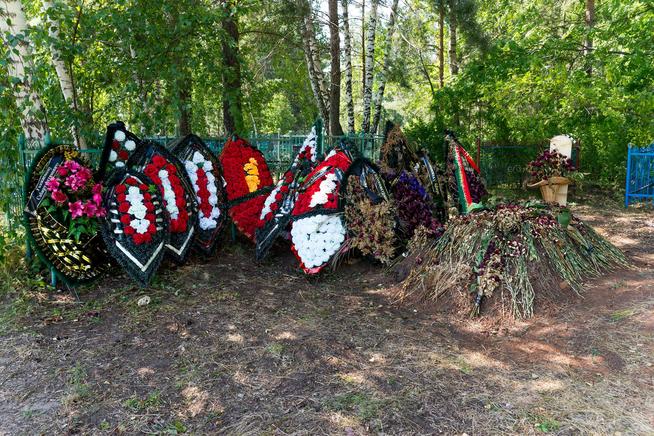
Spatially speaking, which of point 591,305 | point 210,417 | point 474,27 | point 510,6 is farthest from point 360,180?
point 510,6

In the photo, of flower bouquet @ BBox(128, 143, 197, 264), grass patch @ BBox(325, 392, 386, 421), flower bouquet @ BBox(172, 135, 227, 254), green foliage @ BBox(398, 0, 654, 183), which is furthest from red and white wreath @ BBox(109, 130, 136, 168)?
green foliage @ BBox(398, 0, 654, 183)

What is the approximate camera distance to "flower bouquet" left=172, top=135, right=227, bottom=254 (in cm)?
616

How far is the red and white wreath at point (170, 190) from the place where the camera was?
560 cm

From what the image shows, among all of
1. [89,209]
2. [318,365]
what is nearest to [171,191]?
[89,209]

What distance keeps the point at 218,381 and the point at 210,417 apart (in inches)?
16.2

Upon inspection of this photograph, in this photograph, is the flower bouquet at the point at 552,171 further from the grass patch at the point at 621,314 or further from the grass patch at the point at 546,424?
the grass patch at the point at 546,424

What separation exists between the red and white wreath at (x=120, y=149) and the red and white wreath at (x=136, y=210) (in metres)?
0.52

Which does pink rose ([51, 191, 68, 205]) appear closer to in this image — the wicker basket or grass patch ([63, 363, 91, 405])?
grass patch ([63, 363, 91, 405])

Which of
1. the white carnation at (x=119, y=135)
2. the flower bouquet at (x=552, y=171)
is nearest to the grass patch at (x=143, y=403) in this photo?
the white carnation at (x=119, y=135)

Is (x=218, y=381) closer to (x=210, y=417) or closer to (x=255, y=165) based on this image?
(x=210, y=417)

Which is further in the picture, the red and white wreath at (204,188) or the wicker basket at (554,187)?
the wicker basket at (554,187)

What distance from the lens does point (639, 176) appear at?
10.3m

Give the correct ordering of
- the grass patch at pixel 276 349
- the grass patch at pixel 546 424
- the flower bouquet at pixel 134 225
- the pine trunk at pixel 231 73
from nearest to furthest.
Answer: the grass patch at pixel 546 424
the grass patch at pixel 276 349
the flower bouquet at pixel 134 225
the pine trunk at pixel 231 73

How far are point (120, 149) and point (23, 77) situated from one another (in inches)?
44.0
